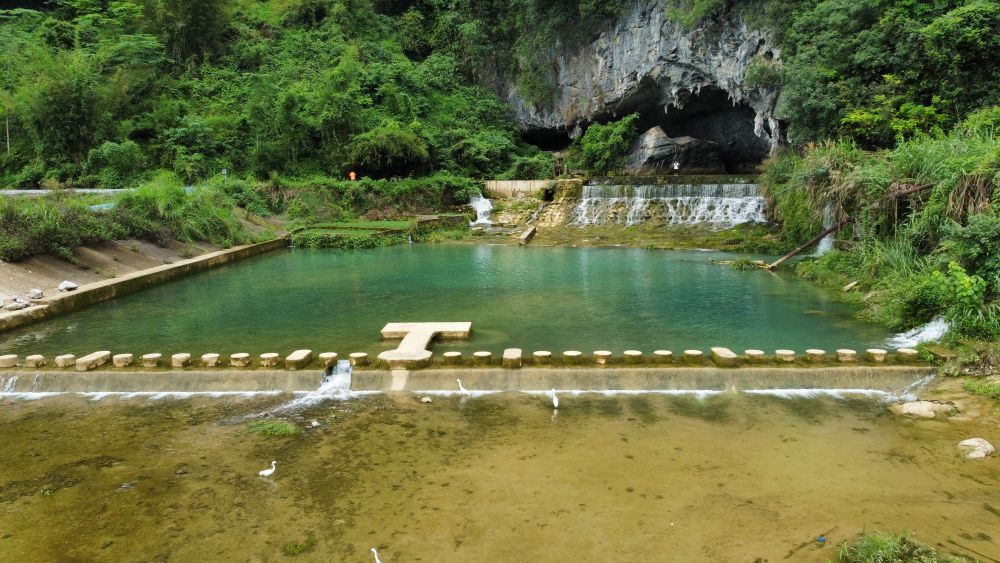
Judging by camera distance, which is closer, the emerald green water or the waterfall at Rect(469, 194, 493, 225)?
the emerald green water

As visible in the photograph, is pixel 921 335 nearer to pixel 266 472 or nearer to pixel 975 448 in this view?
pixel 975 448

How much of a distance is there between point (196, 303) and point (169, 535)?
8269mm

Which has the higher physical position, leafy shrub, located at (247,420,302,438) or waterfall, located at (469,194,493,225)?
waterfall, located at (469,194,493,225)

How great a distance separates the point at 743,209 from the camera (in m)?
20.4

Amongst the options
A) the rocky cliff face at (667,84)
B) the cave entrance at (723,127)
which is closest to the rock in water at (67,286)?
the rocky cliff face at (667,84)

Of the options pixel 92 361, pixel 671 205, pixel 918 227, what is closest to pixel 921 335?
pixel 918 227

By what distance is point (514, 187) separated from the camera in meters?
26.6

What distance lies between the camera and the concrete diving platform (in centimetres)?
673

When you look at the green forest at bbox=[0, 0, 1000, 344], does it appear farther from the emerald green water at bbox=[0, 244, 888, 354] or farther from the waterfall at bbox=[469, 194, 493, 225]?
the emerald green water at bbox=[0, 244, 888, 354]

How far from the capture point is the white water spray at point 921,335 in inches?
297

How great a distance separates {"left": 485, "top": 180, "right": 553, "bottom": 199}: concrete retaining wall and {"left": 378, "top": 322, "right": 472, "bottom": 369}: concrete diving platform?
17810 mm

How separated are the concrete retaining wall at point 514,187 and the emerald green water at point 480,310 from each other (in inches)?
429

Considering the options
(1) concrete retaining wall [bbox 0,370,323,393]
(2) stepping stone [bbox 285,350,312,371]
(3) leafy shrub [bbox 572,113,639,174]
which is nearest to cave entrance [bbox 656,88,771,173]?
(3) leafy shrub [bbox 572,113,639,174]

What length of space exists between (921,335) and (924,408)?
9.43ft
